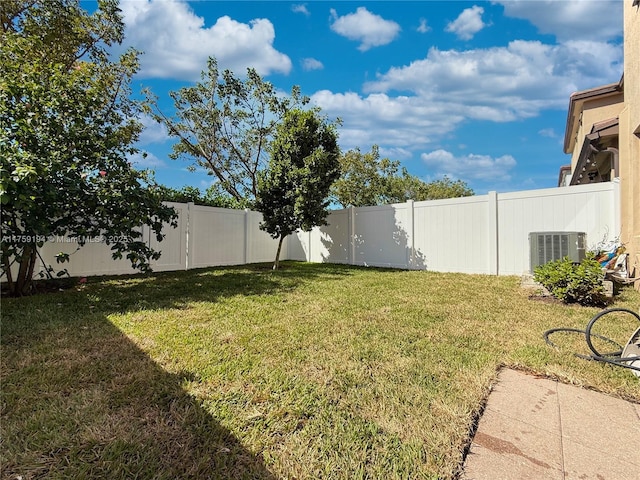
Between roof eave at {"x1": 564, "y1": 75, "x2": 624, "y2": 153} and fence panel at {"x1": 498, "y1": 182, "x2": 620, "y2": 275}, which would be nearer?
fence panel at {"x1": 498, "y1": 182, "x2": 620, "y2": 275}

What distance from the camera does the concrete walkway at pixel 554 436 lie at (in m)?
1.52

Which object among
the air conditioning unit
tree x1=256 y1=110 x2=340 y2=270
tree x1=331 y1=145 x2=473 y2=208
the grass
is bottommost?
the grass

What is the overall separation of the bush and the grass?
Result: 254mm

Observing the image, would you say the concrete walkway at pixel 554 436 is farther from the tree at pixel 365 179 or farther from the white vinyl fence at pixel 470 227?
the tree at pixel 365 179

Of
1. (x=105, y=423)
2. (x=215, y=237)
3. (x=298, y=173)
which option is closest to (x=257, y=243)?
(x=215, y=237)

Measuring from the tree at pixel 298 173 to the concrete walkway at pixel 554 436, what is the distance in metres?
6.52

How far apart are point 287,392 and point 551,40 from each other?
913cm

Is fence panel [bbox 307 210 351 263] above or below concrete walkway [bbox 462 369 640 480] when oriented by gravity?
above

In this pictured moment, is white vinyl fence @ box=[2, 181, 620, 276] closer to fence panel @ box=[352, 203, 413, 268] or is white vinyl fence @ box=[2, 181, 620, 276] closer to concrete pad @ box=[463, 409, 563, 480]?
fence panel @ box=[352, 203, 413, 268]

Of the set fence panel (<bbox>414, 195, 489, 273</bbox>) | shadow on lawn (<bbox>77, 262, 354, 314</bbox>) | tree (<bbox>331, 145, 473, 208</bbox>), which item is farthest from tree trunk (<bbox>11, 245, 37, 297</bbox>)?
tree (<bbox>331, 145, 473, 208</bbox>)

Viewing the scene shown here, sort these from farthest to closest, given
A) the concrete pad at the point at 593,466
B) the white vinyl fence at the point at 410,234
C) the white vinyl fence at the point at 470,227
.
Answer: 1. the white vinyl fence at the point at 410,234
2. the white vinyl fence at the point at 470,227
3. the concrete pad at the point at 593,466

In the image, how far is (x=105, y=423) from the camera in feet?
5.94

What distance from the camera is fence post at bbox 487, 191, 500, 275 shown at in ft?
24.5

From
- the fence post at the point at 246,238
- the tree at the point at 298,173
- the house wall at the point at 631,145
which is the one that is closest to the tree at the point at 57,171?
the tree at the point at 298,173
